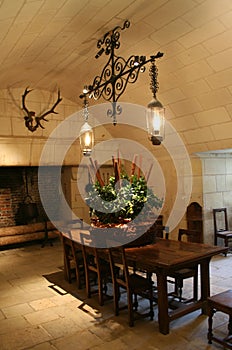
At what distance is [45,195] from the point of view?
7539mm

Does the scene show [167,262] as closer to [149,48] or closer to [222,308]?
[222,308]

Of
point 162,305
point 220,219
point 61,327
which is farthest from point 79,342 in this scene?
point 220,219

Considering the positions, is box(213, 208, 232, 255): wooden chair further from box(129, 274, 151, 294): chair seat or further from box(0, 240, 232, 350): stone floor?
box(129, 274, 151, 294): chair seat

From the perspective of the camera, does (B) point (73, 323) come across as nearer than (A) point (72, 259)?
Yes

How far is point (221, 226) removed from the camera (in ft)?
18.9

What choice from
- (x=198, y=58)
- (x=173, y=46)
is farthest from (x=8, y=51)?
(x=198, y=58)

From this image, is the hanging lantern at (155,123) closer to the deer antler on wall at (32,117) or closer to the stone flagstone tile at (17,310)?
the stone flagstone tile at (17,310)

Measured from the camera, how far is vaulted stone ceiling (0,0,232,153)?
2.80 metres

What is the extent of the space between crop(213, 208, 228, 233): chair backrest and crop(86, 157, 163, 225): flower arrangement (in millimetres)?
2516

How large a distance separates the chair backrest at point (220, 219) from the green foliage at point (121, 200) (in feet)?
8.26

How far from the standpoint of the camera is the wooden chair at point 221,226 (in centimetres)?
535

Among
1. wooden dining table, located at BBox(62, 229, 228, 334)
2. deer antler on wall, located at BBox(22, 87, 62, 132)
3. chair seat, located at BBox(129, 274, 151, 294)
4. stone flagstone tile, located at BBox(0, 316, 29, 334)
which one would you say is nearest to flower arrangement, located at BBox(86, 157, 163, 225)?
wooden dining table, located at BBox(62, 229, 228, 334)

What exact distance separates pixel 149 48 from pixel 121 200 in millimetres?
1906

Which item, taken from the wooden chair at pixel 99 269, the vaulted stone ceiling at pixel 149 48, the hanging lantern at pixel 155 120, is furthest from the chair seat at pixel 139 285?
the vaulted stone ceiling at pixel 149 48
